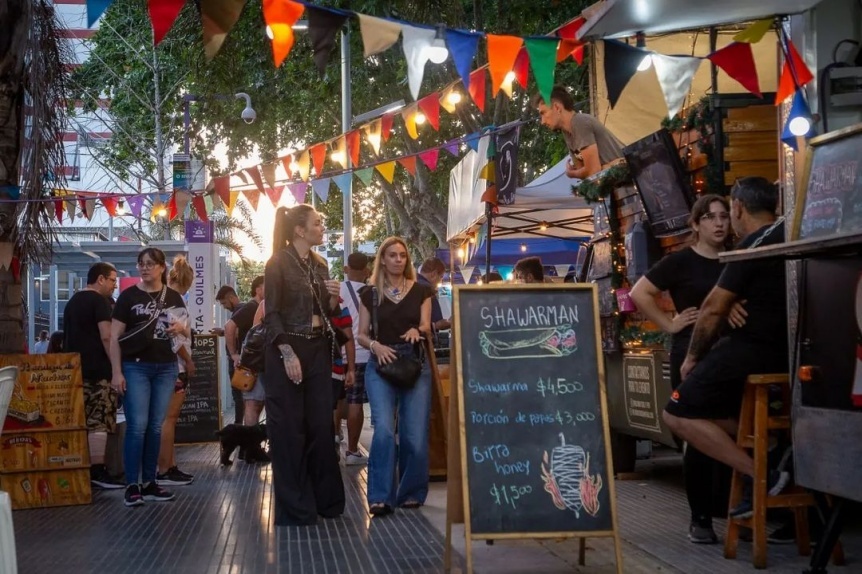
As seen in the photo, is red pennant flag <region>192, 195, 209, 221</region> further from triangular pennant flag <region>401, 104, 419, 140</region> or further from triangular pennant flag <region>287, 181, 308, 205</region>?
triangular pennant flag <region>401, 104, 419, 140</region>

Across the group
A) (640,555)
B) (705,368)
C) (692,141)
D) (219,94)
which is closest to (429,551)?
(640,555)

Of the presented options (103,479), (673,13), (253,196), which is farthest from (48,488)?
(253,196)

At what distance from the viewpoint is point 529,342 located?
622 centimetres

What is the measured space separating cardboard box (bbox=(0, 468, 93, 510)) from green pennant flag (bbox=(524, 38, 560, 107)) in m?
4.72

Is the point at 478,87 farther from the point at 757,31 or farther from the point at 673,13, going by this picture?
the point at 757,31

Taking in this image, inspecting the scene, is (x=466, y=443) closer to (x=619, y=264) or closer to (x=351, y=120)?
(x=619, y=264)

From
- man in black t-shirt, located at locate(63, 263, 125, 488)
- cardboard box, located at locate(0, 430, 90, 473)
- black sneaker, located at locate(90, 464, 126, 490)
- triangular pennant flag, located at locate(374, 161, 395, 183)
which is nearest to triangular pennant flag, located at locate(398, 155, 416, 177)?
triangular pennant flag, located at locate(374, 161, 395, 183)

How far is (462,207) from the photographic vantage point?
15.6 meters

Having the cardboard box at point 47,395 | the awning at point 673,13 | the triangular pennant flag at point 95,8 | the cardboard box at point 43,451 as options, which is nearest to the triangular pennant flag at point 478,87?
the awning at point 673,13

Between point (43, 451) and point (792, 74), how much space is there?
621 centimetres

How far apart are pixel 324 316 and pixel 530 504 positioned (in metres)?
2.93

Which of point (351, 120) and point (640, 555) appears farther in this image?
point (351, 120)

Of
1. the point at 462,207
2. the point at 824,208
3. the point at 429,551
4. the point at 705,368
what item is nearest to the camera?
the point at 824,208

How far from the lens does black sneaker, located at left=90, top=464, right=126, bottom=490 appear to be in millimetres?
10508
